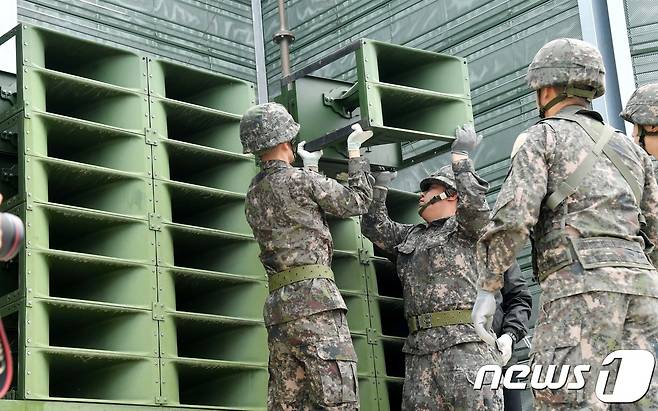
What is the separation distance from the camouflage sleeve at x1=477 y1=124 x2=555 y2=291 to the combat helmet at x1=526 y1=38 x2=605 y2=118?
9.0 inches

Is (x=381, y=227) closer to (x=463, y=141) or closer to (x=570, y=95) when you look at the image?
(x=463, y=141)

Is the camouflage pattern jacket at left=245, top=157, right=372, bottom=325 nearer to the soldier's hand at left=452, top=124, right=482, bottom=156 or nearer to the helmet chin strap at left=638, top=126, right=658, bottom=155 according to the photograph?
the soldier's hand at left=452, top=124, right=482, bottom=156

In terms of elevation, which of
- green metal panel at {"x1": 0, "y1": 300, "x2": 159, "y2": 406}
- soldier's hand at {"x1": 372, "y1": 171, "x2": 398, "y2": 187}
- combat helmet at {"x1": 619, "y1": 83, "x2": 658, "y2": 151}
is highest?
soldier's hand at {"x1": 372, "y1": 171, "x2": 398, "y2": 187}

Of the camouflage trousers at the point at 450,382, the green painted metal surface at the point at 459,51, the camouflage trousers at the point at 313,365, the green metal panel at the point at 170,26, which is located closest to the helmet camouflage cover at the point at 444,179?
the green painted metal surface at the point at 459,51

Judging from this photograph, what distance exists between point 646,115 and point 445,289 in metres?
1.38

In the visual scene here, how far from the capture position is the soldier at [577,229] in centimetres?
396

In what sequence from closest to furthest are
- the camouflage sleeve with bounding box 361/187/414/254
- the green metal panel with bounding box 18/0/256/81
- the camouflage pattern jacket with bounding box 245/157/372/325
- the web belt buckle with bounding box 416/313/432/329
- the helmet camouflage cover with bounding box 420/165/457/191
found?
the camouflage pattern jacket with bounding box 245/157/372/325, the web belt buckle with bounding box 416/313/432/329, the helmet camouflage cover with bounding box 420/165/457/191, the camouflage sleeve with bounding box 361/187/414/254, the green metal panel with bounding box 18/0/256/81

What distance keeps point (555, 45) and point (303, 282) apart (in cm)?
173

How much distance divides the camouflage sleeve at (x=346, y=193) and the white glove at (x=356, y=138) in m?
0.08

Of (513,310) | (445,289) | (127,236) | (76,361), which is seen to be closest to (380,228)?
(445,289)

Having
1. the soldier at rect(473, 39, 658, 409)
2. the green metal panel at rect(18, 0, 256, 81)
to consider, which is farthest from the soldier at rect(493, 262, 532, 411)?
the green metal panel at rect(18, 0, 256, 81)

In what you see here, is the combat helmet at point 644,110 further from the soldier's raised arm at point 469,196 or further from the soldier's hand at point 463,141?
the soldier's hand at point 463,141

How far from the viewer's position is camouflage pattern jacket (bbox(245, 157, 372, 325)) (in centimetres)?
536

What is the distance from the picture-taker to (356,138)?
18.7 ft
